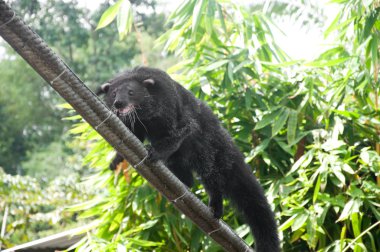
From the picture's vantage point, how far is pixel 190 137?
3277 mm

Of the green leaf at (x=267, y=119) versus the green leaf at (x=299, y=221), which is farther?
the green leaf at (x=267, y=119)

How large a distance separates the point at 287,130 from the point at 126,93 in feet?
3.94

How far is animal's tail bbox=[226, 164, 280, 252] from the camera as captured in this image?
3.38 metres

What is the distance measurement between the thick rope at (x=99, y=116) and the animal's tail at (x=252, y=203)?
13.5 inches

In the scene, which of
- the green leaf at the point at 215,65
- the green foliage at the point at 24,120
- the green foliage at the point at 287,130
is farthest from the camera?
the green foliage at the point at 24,120

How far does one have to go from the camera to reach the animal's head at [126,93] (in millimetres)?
3189

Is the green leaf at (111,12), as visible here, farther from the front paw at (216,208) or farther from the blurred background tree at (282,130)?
the front paw at (216,208)

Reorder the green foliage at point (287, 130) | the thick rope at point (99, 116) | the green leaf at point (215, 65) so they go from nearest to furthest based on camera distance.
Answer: the thick rope at point (99, 116) < the green foliage at point (287, 130) < the green leaf at point (215, 65)

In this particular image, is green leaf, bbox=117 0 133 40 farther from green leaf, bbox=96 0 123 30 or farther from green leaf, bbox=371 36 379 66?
green leaf, bbox=371 36 379 66

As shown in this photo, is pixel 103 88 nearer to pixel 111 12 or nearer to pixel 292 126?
pixel 111 12

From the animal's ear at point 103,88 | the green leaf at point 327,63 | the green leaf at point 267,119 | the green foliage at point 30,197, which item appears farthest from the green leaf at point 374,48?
the green foliage at point 30,197

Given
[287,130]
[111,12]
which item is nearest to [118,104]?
[111,12]

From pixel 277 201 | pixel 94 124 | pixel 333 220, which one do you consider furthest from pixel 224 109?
pixel 94 124

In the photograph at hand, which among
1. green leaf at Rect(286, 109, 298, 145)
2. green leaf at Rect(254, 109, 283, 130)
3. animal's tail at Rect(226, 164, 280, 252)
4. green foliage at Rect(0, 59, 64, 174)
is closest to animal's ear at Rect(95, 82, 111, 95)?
animal's tail at Rect(226, 164, 280, 252)
